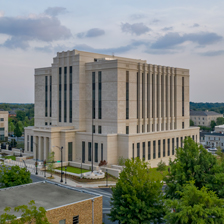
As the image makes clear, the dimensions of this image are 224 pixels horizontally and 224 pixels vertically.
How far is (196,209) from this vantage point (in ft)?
82.2

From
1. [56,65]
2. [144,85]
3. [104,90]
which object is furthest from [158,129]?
[56,65]

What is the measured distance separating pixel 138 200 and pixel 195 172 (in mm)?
7996

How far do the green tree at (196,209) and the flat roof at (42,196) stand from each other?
8772 mm

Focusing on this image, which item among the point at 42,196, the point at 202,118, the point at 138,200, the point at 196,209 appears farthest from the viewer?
the point at 202,118

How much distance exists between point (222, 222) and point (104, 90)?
5135 cm

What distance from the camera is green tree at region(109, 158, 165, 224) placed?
29562mm

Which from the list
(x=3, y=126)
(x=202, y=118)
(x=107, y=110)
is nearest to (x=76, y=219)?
(x=107, y=110)

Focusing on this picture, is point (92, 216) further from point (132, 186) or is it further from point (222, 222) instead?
point (222, 222)

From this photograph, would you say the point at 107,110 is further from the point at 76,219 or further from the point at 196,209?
the point at 196,209

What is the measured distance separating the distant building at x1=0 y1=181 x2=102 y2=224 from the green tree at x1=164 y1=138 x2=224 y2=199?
27.7 ft

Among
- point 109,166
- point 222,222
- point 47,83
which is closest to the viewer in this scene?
point 222,222

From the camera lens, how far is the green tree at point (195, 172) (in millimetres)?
31975

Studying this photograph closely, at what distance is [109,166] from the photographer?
220ft

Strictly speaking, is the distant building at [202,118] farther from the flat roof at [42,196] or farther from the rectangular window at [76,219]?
the rectangular window at [76,219]
